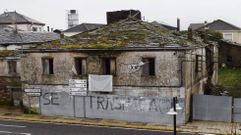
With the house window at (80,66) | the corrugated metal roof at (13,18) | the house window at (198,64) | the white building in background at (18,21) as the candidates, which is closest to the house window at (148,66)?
the house window at (198,64)

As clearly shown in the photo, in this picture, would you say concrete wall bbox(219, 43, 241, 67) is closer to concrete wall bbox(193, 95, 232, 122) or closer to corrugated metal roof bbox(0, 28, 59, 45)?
corrugated metal roof bbox(0, 28, 59, 45)

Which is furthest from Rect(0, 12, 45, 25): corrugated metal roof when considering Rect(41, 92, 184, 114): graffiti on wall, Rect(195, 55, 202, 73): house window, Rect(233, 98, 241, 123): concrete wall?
Rect(233, 98, 241, 123): concrete wall

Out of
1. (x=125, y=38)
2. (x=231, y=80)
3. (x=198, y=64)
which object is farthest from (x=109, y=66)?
(x=231, y=80)

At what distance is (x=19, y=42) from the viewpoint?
34562 millimetres

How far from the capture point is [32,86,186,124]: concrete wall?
80.9 ft

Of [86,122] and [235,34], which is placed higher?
[235,34]

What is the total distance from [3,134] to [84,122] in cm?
574

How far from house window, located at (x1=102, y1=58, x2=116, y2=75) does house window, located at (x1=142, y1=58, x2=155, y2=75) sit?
2.33 meters

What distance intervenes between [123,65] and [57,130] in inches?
258

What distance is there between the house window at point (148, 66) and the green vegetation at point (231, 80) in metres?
10.7

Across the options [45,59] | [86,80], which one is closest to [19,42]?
[45,59]

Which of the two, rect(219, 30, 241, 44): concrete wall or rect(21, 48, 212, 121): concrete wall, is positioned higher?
rect(219, 30, 241, 44): concrete wall

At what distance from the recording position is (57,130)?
2361cm

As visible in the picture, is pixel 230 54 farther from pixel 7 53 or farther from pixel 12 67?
pixel 7 53
